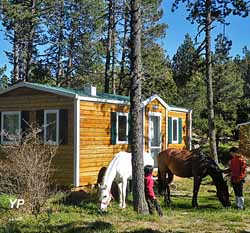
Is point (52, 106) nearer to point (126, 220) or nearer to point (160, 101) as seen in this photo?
point (160, 101)

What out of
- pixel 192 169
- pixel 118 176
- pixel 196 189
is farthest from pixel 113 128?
pixel 196 189

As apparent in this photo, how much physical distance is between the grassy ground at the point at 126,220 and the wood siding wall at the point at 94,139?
218 centimetres

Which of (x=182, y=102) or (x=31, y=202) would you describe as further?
(x=182, y=102)

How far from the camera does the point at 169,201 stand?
506 inches

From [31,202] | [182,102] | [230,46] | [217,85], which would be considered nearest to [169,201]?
[31,202]

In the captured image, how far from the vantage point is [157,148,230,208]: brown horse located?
12312 millimetres

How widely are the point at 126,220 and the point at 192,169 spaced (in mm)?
4522

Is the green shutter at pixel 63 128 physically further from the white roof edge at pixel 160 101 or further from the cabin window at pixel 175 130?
the cabin window at pixel 175 130

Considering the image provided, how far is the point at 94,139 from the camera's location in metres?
15.1

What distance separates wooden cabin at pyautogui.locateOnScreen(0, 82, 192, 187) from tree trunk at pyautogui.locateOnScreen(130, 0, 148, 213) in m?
4.48

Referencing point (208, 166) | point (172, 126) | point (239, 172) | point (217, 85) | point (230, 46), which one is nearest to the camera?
point (239, 172)

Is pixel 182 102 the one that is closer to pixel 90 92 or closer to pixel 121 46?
pixel 121 46

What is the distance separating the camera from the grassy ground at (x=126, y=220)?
27.2 feet

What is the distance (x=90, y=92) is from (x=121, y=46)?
636 inches
